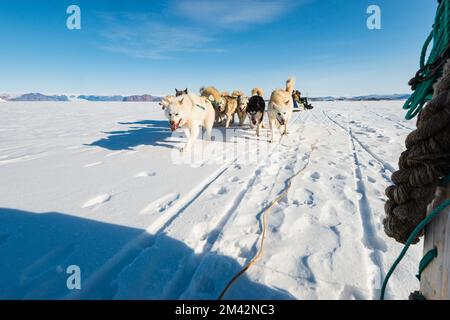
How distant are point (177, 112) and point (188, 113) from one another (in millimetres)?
322

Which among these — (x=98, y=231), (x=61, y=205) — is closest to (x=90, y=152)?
(x=61, y=205)

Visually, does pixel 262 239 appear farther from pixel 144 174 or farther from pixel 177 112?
pixel 177 112

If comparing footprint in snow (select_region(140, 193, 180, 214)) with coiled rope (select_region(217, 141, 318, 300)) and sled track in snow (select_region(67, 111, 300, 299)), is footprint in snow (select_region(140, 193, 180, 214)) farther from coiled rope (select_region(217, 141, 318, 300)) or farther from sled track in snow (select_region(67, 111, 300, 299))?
coiled rope (select_region(217, 141, 318, 300))

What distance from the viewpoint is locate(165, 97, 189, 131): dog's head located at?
5.01 meters

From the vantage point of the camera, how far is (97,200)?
9.11ft

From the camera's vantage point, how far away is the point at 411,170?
32.2 inches

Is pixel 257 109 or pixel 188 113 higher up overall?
pixel 257 109

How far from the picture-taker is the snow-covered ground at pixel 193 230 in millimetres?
1569

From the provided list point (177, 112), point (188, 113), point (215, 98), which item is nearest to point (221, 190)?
point (177, 112)

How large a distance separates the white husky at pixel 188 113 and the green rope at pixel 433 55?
14.3 ft

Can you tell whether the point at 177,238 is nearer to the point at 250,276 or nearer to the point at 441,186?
the point at 250,276

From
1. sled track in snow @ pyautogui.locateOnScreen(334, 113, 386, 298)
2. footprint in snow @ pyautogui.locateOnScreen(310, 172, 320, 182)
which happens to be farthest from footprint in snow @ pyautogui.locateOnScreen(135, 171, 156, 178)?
sled track in snow @ pyautogui.locateOnScreen(334, 113, 386, 298)

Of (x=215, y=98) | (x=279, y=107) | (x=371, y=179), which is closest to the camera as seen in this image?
(x=371, y=179)

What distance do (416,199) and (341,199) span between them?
2.08 m
